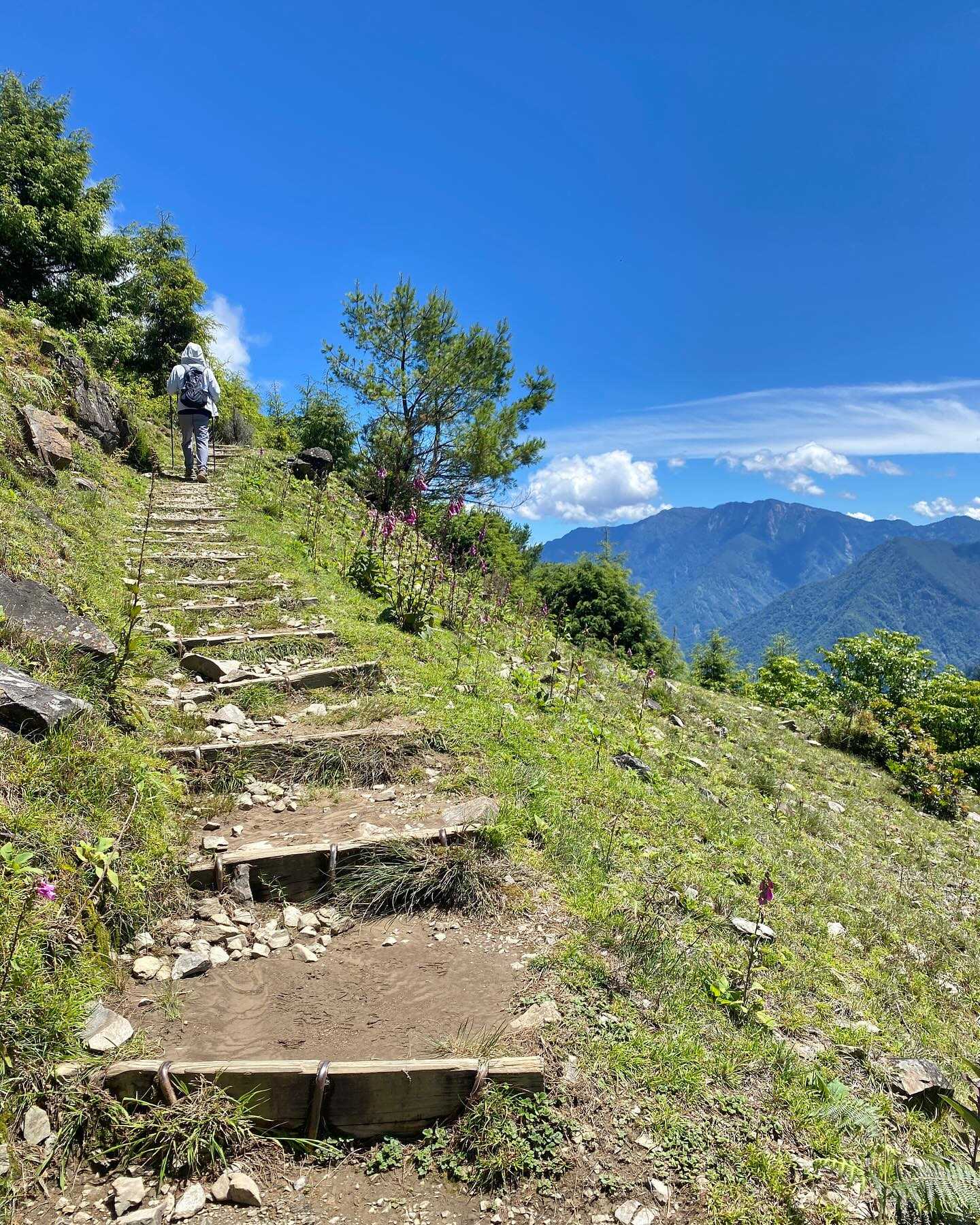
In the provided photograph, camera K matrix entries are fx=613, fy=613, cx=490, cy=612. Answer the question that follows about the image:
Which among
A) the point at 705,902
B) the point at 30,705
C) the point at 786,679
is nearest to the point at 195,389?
the point at 30,705

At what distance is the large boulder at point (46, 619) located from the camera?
478 cm

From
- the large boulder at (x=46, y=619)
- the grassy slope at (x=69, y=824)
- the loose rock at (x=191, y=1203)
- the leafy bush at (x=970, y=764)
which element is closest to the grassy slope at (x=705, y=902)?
the loose rock at (x=191, y=1203)

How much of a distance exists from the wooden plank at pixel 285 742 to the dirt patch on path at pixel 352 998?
1.84 metres

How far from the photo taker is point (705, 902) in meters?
5.27

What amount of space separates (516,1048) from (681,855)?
11.2 ft

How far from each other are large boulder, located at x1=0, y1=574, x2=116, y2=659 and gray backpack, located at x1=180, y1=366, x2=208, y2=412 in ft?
36.5

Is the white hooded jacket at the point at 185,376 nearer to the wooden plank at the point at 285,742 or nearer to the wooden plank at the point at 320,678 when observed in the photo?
the wooden plank at the point at 320,678

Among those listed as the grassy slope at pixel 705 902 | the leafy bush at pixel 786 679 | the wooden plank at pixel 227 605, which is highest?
the wooden plank at pixel 227 605

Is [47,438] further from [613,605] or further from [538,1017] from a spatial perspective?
[613,605]

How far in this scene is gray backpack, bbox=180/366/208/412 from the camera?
14688 mm

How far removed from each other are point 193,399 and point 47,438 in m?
5.80

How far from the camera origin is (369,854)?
4191 mm

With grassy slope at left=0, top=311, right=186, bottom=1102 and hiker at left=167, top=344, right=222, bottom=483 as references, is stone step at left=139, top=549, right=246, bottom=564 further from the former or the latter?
hiker at left=167, top=344, right=222, bottom=483

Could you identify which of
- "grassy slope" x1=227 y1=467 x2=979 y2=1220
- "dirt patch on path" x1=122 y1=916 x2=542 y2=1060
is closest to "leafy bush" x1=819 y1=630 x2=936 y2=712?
"grassy slope" x1=227 y1=467 x2=979 y2=1220
